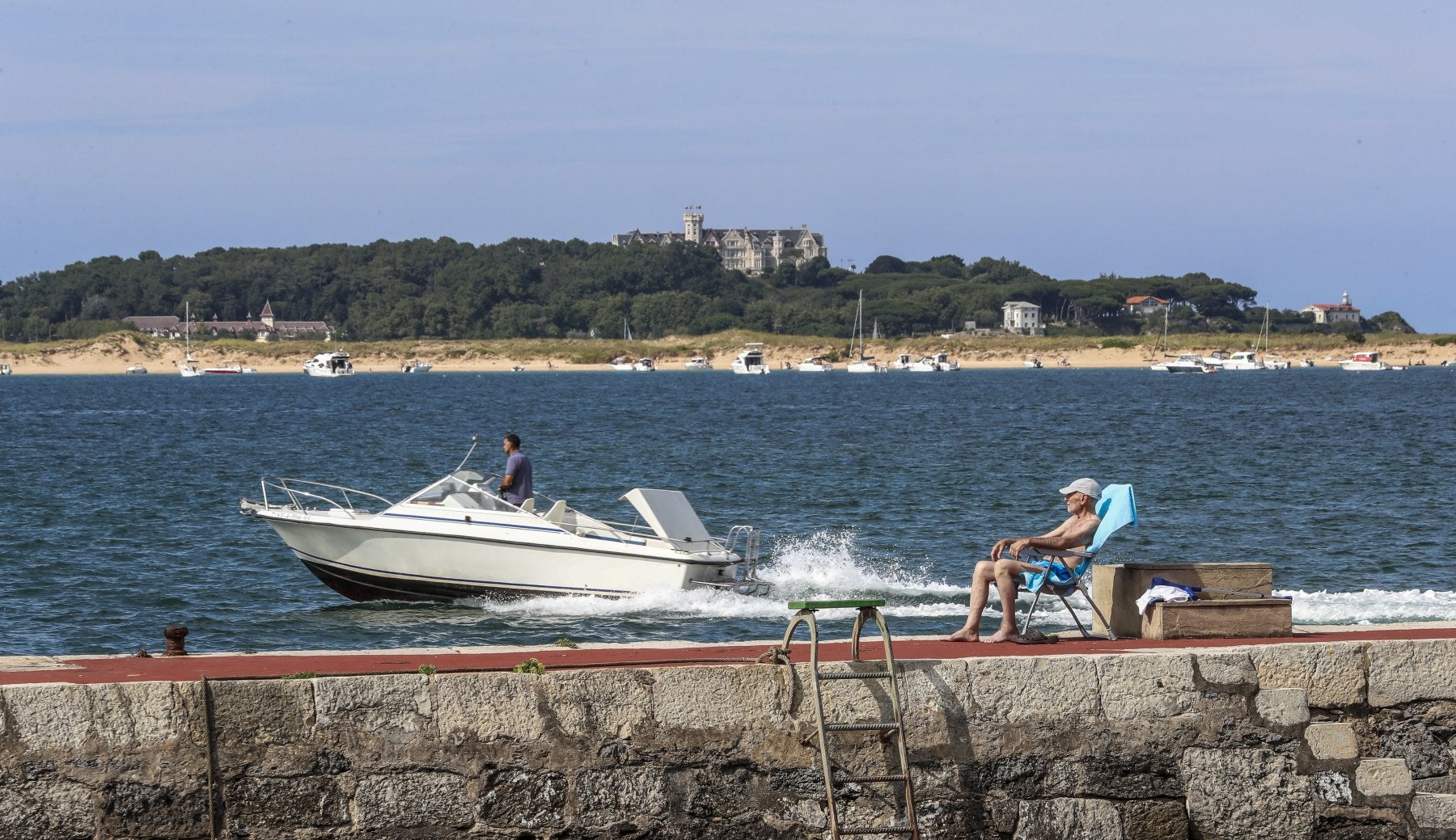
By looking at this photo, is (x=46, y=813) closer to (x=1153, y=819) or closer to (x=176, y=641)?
(x=176, y=641)

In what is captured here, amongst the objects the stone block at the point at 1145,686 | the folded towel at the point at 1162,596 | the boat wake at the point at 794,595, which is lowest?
the boat wake at the point at 794,595

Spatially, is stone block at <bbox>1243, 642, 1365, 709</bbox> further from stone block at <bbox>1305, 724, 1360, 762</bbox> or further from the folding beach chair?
the folding beach chair

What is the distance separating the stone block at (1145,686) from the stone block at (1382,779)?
3.13 ft

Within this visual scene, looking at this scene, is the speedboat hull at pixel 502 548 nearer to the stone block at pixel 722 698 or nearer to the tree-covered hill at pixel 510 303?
the stone block at pixel 722 698

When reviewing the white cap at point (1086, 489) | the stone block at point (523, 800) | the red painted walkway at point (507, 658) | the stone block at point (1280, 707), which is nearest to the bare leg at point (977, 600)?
the red painted walkway at point (507, 658)

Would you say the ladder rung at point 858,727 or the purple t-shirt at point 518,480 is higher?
the purple t-shirt at point 518,480

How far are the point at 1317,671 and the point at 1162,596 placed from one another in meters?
1.13

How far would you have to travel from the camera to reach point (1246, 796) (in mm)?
7875

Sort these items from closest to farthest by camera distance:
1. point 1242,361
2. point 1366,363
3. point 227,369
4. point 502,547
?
point 502,547
point 1366,363
point 1242,361
point 227,369

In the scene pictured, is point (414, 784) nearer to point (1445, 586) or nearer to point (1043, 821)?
point (1043, 821)

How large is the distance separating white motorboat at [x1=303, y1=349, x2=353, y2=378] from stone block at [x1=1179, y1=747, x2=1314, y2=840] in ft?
461

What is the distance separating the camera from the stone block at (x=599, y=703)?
7430mm

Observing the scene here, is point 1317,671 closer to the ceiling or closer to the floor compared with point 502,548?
closer to the ceiling

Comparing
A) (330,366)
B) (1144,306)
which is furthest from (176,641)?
(1144,306)
